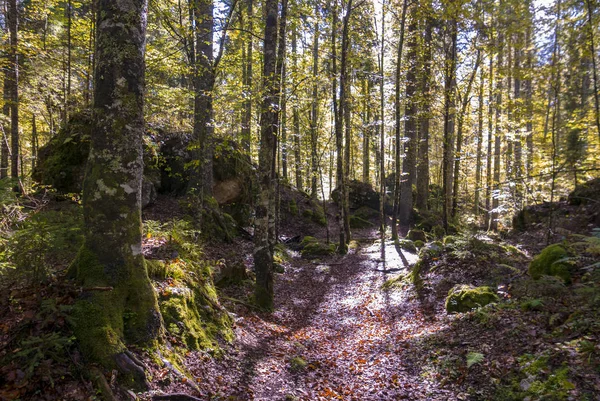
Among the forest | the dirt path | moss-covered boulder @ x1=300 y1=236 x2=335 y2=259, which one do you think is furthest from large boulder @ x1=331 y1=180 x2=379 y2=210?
the dirt path

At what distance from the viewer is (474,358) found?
479cm

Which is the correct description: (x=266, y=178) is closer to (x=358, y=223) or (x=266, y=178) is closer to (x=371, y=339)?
(x=371, y=339)

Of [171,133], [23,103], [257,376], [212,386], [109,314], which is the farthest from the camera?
[171,133]

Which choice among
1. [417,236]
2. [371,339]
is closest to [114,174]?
[371,339]

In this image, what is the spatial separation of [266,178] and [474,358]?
531cm

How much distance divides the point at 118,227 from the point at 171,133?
10.3m

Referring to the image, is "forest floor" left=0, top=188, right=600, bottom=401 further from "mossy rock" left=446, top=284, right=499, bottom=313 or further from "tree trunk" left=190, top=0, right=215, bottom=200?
"tree trunk" left=190, top=0, right=215, bottom=200

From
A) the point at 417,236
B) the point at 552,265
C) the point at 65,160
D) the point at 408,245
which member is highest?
the point at 65,160

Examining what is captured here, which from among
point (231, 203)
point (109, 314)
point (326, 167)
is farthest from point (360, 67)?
point (109, 314)

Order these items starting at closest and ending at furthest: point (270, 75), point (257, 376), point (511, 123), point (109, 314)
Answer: point (109, 314), point (257, 376), point (270, 75), point (511, 123)

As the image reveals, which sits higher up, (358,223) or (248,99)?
(248,99)

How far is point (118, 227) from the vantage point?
3.87 metres

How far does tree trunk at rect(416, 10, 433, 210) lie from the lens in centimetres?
1457

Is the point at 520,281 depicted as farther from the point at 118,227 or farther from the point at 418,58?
the point at 418,58
